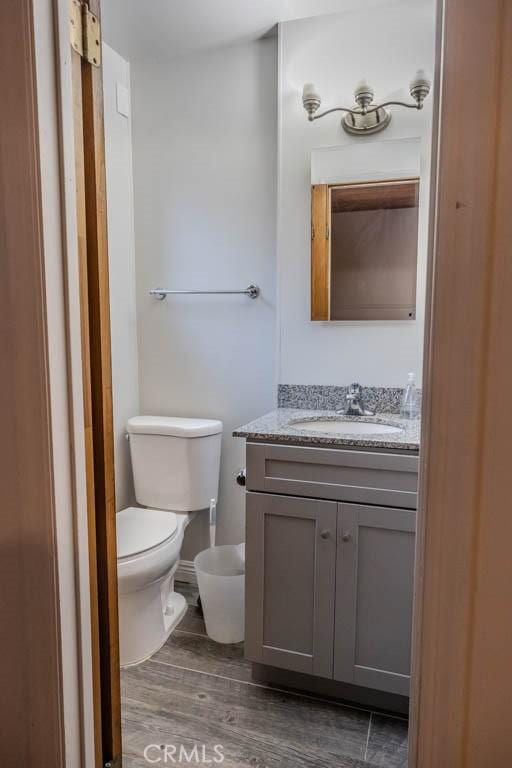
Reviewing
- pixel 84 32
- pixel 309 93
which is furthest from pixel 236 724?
pixel 309 93

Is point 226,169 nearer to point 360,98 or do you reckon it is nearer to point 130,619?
point 360,98

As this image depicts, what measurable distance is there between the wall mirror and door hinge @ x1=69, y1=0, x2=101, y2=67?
114cm

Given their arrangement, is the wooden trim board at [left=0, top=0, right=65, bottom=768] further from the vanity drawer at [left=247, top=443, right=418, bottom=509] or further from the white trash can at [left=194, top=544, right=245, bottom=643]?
the white trash can at [left=194, top=544, right=245, bottom=643]

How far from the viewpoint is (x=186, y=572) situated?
2312 mm

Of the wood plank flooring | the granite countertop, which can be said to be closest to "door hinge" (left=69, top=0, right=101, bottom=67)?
the granite countertop

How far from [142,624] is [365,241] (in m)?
1.71

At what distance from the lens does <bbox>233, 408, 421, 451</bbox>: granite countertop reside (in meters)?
1.43

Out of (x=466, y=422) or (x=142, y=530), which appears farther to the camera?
(x=142, y=530)

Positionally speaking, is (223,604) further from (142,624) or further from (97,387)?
(97,387)

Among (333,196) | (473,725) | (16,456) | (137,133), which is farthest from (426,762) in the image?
(137,133)

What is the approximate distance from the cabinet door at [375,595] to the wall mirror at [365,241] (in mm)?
821

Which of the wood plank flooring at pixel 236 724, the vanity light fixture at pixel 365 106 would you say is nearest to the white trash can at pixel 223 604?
the wood plank flooring at pixel 236 724

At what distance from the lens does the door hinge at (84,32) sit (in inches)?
32.8

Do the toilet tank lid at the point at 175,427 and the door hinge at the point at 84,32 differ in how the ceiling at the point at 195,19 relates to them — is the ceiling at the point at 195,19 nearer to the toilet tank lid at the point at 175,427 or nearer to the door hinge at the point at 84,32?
the door hinge at the point at 84,32
